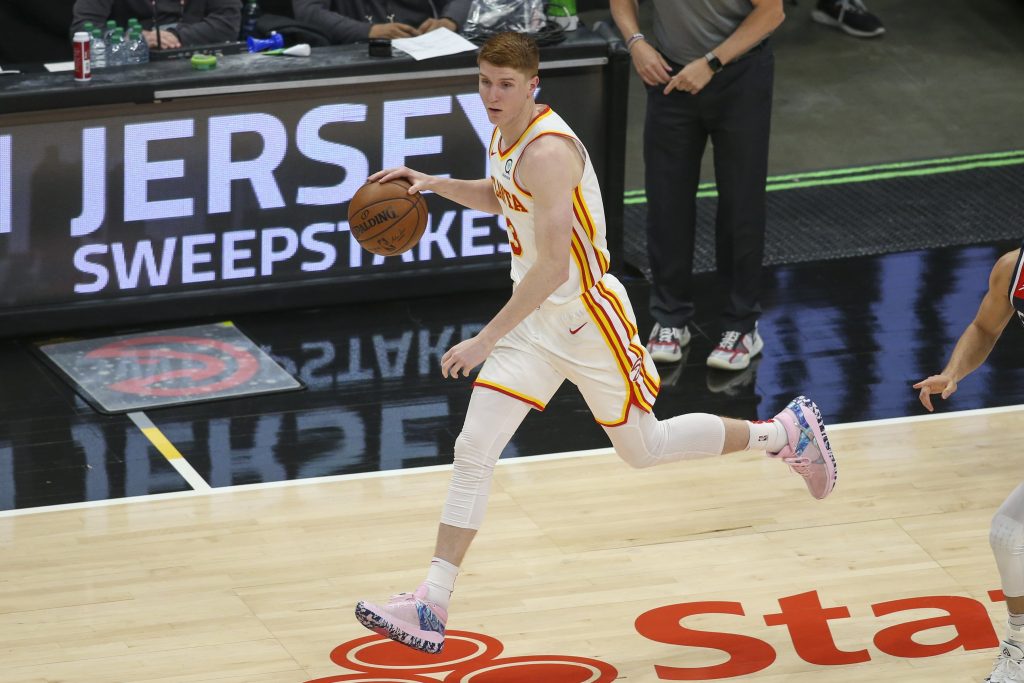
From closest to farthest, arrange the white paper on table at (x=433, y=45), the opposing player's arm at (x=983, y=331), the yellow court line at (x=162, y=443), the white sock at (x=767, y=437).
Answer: the opposing player's arm at (x=983, y=331), the white sock at (x=767, y=437), the yellow court line at (x=162, y=443), the white paper on table at (x=433, y=45)

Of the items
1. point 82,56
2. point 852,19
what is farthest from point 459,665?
point 852,19

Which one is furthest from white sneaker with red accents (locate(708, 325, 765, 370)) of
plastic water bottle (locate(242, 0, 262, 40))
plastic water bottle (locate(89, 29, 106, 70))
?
plastic water bottle (locate(242, 0, 262, 40))

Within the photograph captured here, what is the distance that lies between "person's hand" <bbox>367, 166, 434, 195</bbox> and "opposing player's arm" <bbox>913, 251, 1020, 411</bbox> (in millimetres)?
1725

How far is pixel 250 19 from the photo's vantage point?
9.99 m

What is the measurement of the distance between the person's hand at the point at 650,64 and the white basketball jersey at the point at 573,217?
235 cm

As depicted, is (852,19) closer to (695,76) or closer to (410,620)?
(695,76)

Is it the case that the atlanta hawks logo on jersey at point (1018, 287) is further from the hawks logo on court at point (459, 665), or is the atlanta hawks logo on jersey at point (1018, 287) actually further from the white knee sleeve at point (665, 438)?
the hawks logo on court at point (459, 665)

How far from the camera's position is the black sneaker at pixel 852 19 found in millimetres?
13164

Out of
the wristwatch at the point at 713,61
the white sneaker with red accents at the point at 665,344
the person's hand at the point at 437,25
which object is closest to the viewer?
the wristwatch at the point at 713,61

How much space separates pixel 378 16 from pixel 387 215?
155 inches

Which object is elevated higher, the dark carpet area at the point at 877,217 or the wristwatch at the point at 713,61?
the wristwatch at the point at 713,61

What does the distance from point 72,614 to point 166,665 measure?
498 millimetres

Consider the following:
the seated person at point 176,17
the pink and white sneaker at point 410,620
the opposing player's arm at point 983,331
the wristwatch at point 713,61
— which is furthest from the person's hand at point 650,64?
the pink and white sneaker at point 410,620

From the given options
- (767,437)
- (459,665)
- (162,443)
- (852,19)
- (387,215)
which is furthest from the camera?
(852,19)
